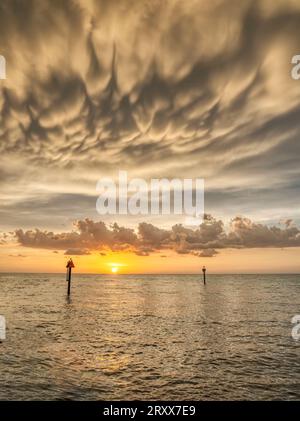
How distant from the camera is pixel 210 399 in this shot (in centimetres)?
1226

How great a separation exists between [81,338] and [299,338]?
50.2 ft

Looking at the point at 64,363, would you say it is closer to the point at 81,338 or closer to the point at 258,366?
the point at 81,338

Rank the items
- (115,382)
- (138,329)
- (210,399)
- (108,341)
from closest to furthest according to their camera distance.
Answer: (210,399) → (115,382) → (108,341) → (138,329)

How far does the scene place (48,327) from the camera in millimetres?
26562
